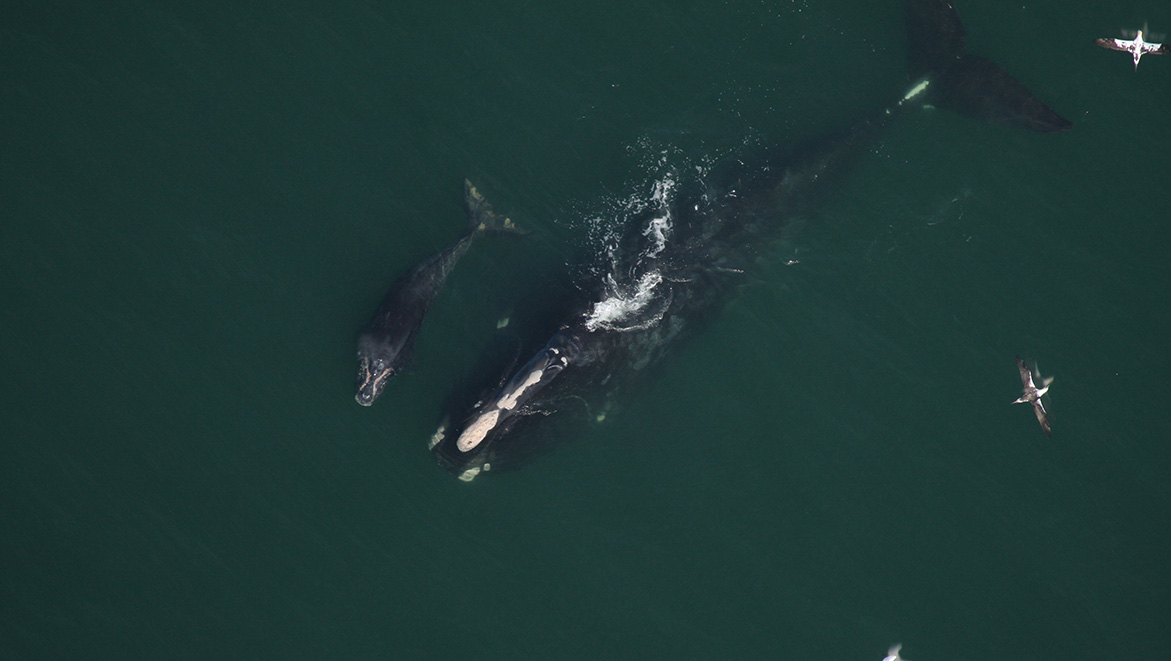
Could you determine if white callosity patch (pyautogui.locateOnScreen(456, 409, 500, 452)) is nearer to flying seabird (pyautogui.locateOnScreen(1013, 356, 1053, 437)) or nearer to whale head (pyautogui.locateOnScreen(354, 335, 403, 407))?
whale head (pyautogui.locateOnScreen(354, 335, 403, 407))

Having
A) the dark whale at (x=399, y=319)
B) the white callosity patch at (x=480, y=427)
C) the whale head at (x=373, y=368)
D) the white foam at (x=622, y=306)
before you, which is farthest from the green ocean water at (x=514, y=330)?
the white foam at (x=622, y=306)

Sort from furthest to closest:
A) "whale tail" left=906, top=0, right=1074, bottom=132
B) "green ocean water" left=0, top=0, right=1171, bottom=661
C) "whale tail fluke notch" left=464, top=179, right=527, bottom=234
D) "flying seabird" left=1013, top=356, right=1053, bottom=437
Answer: "whale tail" left=906, top=0, right=1074, bottom=132 < "whale tail fluke notch" left=464, top=179, right=527, bottom=234 < "flying seabird" left=1013, top=356, right=1053, bottom=437 < "green ocean water" left=0, top=0, right=1171, bottom=661

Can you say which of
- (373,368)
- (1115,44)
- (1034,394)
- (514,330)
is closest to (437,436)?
(373,368)

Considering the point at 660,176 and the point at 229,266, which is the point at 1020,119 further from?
the point at 229,266

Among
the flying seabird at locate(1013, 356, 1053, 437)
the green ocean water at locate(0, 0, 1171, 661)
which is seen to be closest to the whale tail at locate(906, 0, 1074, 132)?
the green ocean water at locate(0, 0, 1171, 661)

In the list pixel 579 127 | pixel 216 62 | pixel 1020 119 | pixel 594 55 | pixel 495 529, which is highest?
pixel 1020 119

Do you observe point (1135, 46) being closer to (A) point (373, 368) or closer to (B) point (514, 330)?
(B) point (514, 330)

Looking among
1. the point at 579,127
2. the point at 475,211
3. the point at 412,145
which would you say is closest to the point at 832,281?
the point at 579,127
